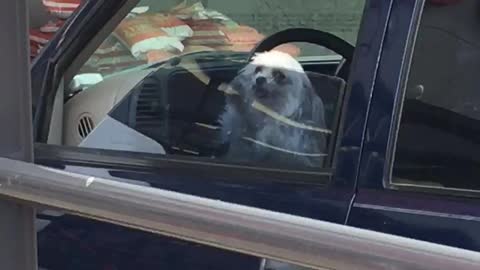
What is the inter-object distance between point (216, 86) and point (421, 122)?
2.03 ft

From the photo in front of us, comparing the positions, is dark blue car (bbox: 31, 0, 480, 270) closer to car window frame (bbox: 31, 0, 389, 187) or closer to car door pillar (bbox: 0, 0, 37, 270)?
car window frame (bbox: 31, 0, 389, 187)

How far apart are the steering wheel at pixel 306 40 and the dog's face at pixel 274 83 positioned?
0.09ft

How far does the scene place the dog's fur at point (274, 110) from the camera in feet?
6.88

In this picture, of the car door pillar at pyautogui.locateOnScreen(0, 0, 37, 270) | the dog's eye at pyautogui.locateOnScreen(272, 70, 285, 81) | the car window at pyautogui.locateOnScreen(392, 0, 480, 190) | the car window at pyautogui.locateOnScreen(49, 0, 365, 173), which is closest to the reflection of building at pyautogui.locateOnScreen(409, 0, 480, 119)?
the car window at pyautogui.locateOnScreen(392, 0, 480, 190)

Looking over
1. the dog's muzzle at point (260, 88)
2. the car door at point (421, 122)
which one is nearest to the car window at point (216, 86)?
the dog's muzzle at point (260, 88)

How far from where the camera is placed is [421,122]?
1.89m

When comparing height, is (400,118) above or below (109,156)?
above

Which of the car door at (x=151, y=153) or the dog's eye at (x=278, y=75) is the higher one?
the dog's eye at (x=278, y=75)

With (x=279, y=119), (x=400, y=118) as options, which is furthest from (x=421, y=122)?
(x=279, y=119)

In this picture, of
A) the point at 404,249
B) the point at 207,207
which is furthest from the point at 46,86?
the point at 404,249

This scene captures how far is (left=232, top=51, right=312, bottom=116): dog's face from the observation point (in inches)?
86.4

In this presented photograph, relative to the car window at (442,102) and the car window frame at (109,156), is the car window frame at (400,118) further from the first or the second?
the car window frame at (109,156)

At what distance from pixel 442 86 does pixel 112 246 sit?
0.83 meters

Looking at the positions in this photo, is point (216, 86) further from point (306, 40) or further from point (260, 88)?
point (306, 40)
